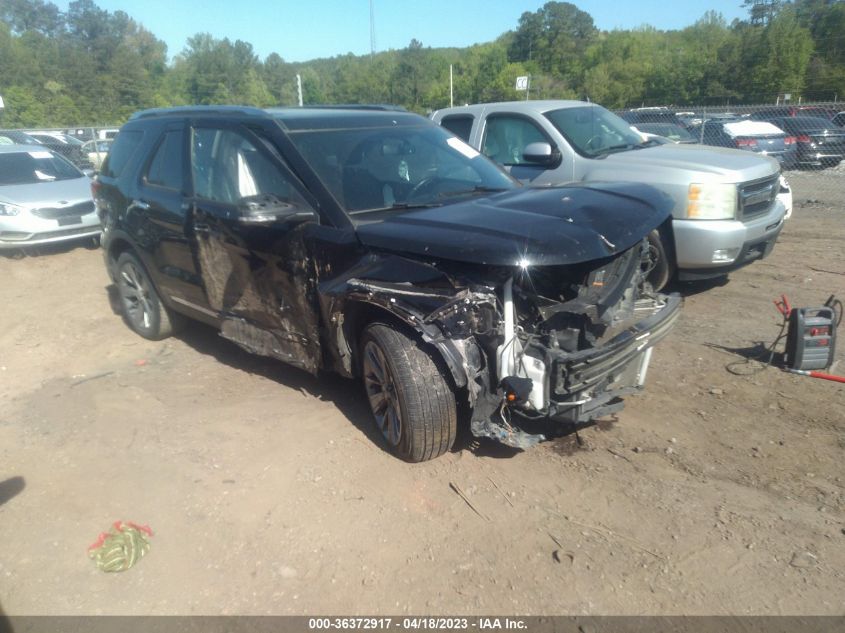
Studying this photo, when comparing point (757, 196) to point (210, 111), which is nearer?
point (210, 111)

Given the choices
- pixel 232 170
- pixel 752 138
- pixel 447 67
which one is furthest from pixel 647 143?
pixel 447 67

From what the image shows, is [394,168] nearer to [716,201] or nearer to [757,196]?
[716,201]

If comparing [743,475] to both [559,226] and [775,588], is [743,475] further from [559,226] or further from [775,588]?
[559,226]

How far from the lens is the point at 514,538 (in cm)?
310

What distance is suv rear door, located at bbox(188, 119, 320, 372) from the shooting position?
12.8ft

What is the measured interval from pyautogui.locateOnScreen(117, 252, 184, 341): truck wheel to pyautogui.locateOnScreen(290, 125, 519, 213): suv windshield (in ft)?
7.94

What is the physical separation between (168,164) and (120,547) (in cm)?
302

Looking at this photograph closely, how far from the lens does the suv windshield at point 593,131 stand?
6.95 meters

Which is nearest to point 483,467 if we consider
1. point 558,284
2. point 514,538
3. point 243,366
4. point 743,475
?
point 514,538

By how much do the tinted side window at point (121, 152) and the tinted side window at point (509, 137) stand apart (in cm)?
350

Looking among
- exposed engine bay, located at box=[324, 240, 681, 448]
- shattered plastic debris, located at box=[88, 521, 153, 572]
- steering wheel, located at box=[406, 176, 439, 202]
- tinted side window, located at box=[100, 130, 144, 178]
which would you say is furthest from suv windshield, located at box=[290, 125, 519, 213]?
tinted side window, located at box=[100, 130, 144, 178]

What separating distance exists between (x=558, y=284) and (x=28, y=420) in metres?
3.77

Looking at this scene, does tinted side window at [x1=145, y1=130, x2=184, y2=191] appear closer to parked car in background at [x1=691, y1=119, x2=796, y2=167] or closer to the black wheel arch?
the black wheel arch

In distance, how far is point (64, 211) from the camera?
1000cm
